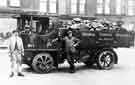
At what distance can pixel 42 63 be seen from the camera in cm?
1062

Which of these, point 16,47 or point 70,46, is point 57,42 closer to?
point 70,46

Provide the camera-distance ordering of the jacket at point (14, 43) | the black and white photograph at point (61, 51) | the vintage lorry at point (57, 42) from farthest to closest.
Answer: the vintage lorry at point (57, 42) < the jacket at point (14, 43) < the black and white photograph at point (61, 51)

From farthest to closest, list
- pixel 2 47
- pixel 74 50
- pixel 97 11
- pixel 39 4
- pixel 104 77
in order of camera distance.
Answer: pixel 97 11
pixel 39 4
pixel 2 47
pixel 74 50
pixel 104 77

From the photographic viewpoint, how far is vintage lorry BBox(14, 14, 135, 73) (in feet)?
35.1

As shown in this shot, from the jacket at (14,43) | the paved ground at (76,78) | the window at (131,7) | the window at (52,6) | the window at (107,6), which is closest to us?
the paved ground at (76,78)

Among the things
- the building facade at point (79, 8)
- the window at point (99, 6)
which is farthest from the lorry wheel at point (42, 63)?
the window at point (99, 6)

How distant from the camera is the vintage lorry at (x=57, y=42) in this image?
10688mm

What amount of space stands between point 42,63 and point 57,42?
1122 millimetres

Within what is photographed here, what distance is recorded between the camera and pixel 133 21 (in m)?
30.5

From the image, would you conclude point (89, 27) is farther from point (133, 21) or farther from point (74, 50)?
point (133, 21)

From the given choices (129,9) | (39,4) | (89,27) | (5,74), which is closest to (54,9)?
(39,4)

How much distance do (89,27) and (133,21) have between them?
19755 millimetres

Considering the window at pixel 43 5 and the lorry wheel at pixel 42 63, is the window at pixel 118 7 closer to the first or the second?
the window at pixel 43 5

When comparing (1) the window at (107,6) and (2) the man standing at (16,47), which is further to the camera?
(1) the window at (107,6)
